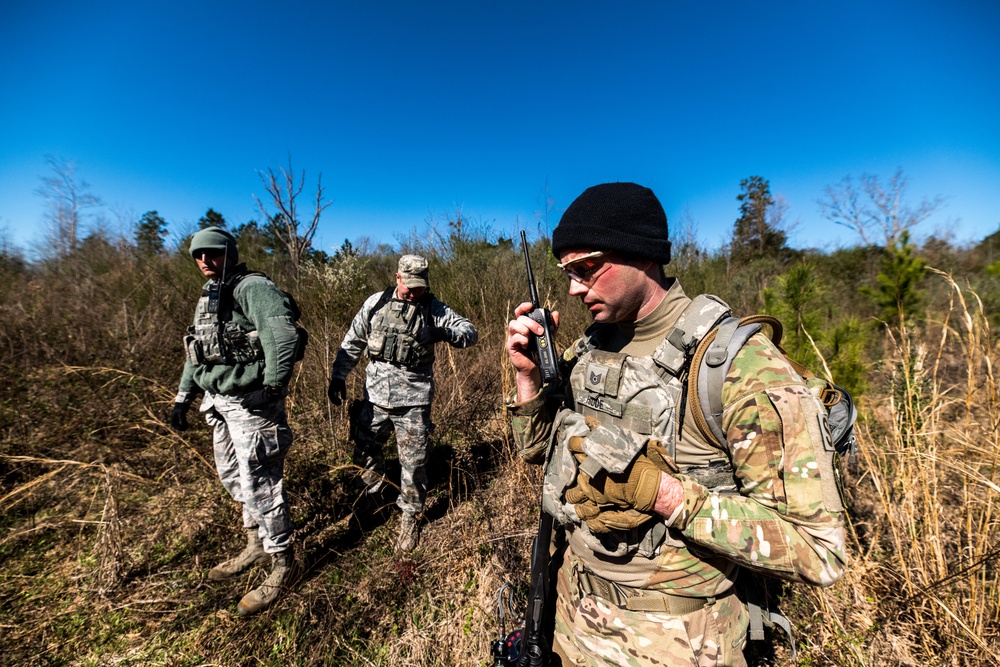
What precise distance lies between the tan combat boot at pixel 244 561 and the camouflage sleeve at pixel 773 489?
2872mm

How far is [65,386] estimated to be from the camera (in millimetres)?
3842

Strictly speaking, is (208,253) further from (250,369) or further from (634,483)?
(634,483)

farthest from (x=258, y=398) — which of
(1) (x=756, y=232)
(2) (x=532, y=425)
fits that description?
(1) (x=756, y=232)

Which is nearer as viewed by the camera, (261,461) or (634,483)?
(634,483)

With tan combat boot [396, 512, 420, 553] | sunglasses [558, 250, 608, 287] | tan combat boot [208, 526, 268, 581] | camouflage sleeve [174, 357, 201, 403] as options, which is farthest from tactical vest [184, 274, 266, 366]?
sunglasses [558, 250, 608, 287]

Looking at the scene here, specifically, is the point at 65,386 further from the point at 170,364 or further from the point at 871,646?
the point at 871,646

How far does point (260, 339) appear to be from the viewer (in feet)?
7.43

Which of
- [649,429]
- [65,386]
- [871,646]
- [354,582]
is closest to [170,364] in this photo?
[65,386]

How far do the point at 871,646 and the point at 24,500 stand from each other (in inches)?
234

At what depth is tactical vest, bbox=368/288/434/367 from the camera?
9.56 ft

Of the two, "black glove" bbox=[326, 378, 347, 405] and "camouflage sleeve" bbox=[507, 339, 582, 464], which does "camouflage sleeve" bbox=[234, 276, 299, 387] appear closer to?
"black glove" bbox=[326, 378, 347, 405]

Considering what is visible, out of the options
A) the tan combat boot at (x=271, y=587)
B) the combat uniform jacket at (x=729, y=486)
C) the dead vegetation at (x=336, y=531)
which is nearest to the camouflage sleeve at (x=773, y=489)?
the combat uniform jacket at (x=729, y=486)

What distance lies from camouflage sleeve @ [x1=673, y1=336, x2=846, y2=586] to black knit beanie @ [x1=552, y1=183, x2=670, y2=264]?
15.5 inches

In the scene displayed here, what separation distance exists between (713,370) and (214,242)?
272 centimetres
